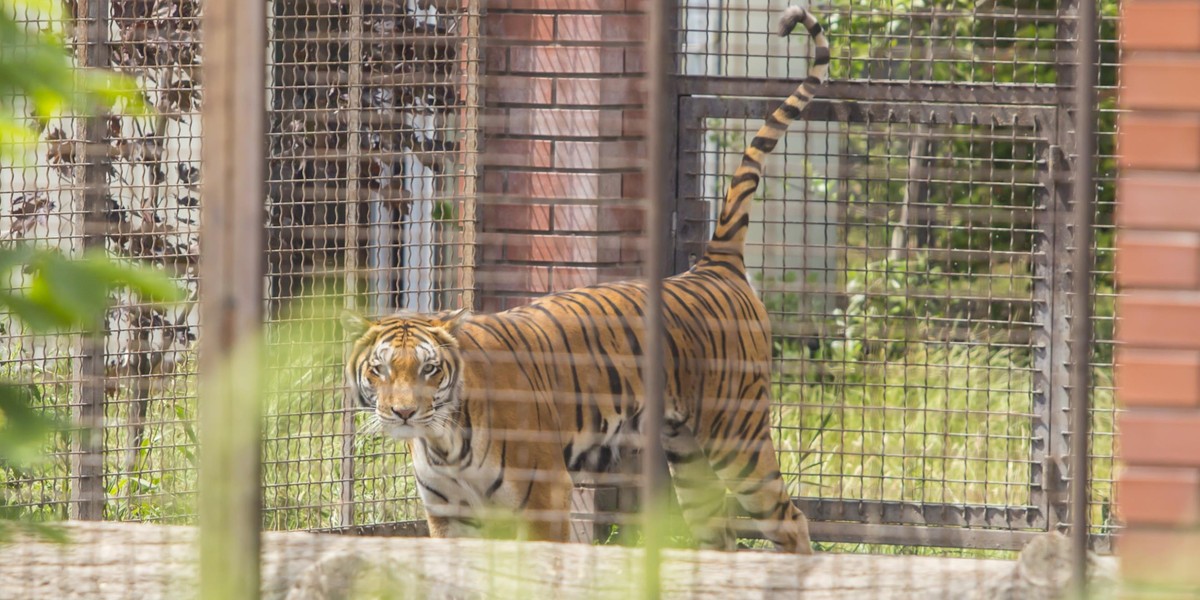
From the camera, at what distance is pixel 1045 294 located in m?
4.65

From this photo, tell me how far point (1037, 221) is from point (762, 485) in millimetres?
1301

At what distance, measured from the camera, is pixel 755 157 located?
5.08 meters

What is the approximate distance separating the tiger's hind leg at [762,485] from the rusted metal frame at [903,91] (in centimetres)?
112

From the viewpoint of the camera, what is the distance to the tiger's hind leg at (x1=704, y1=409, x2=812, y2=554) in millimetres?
4871

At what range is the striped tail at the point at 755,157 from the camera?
4.79 m

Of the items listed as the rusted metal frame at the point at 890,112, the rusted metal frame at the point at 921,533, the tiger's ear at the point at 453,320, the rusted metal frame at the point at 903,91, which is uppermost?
the rusted metal frame at the point at 903,91

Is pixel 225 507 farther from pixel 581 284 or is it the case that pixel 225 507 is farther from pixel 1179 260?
pixel 581 284

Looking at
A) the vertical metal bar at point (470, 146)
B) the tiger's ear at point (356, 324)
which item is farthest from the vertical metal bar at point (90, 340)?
the vertical metal bar at point (470, 146)

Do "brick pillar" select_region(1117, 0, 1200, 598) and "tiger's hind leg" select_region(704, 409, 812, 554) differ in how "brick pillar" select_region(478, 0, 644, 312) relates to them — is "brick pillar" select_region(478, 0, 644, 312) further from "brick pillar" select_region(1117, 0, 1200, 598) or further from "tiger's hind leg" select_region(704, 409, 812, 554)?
"brick pillar" select_region(1117, 0, 1200, 598)

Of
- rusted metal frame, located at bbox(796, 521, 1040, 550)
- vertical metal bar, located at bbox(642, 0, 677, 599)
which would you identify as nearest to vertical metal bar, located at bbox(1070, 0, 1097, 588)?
vertical metal bar, located at bbox(642, 0, 677, 599)

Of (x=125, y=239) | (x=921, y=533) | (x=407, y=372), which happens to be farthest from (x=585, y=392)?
(x=125, y=239)

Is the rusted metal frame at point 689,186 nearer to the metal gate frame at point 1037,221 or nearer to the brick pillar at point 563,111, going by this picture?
the metal gate frame at point 1037,221

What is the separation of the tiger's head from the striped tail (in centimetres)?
111

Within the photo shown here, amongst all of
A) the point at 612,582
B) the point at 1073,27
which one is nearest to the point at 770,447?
the point at 1073,27
